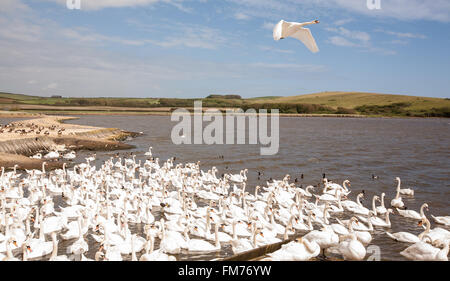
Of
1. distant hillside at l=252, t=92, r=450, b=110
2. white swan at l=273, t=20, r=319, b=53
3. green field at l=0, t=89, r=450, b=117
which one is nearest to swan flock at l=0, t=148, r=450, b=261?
white swan at l=273, t=20, r=319, b=53

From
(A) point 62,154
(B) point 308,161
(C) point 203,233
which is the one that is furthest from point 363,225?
(A) point 62,154

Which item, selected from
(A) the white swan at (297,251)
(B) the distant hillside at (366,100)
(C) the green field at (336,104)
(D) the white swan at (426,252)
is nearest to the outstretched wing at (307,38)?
(A) the white swan at (297,251)

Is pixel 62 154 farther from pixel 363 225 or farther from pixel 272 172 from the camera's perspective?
pixel 363 225

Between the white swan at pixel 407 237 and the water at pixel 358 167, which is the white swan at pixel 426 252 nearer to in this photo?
the water at pixel 358 167

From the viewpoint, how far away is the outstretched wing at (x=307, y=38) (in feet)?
31.8

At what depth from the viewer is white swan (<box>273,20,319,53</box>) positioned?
8109 millimetres

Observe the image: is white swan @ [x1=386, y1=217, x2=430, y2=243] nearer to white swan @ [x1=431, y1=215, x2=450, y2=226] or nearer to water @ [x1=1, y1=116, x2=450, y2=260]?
water @ [x1=1, y1=116, x2=450, y2=260]

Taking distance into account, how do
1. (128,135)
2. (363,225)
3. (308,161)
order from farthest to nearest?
(128,135) < (308,161) < (363,225)

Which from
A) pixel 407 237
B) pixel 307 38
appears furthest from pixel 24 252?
pixel 407 237

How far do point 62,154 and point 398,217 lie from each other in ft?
89.3

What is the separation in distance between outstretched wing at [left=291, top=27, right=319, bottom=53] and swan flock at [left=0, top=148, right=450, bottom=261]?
17.8 ft
